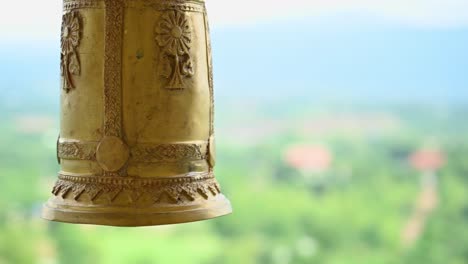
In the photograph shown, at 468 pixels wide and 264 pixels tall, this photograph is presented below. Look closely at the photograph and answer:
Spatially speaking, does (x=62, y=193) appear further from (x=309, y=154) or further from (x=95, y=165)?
(x=309, y=154)

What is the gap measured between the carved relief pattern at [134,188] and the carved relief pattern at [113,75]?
0.75 feet

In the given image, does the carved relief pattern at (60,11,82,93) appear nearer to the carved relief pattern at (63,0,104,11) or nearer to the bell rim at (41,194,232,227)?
the carved relief pattern at (63,0,104,11)

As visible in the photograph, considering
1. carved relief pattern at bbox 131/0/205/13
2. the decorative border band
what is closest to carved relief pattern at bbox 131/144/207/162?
the decorative border band

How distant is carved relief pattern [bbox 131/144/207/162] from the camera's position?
4.53 m

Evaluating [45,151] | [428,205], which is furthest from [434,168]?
[45,151]

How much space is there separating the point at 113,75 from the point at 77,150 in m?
0.41

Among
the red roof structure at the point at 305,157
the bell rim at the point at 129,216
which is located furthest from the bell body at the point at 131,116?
the red roof structure at the point at 305,157

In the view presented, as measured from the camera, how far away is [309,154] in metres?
9.73

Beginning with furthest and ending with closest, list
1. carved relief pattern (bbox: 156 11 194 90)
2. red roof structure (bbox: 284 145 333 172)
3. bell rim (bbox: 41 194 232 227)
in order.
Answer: red roof structure (bbox: 284 145 333 172) < carved relief pattern (bbox: 156 11 194 90) < bell rim (bbox: 41 194 232 227)

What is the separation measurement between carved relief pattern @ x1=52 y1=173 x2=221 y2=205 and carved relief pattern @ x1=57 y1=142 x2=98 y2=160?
98 millimetres

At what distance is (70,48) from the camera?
464 cm

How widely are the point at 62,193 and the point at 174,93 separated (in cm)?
71

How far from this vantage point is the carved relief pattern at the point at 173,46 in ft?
14.9

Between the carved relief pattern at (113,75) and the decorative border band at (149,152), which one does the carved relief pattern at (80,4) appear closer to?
the carved relief pattern at (113,75)
